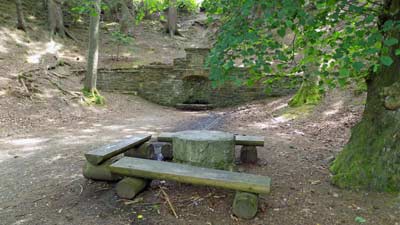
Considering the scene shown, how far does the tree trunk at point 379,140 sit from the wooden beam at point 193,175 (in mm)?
1123

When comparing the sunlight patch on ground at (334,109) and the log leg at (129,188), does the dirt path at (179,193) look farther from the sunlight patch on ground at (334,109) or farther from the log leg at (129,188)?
the sunlight patch on ground at (334,109)

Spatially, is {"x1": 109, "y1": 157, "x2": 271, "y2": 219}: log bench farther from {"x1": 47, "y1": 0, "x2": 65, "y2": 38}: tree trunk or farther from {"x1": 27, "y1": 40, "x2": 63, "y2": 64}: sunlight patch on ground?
{"x1": 47, "y1": 0, "x2": 65, "y2": 38}: tree trunk

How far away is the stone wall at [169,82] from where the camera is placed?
42.1 feet

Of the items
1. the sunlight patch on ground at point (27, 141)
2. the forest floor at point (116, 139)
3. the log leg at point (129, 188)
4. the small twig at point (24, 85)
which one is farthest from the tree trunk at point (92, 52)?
the log leg at point (129, 188)

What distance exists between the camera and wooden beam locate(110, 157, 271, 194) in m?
2.54

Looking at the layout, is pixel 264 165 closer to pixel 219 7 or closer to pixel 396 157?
pixel 396 157

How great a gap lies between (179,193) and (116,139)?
126 inches

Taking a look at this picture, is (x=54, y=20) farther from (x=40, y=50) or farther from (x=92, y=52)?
(x=92, y=52)

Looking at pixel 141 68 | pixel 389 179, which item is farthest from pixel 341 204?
pixel 141 68

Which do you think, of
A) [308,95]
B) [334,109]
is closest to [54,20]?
[308,95]

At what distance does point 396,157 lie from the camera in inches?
106

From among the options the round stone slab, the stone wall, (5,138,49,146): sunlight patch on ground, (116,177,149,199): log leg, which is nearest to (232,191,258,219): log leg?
the round stone slab

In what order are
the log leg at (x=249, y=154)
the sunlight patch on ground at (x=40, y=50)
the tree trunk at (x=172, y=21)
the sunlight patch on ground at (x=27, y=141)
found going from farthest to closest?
1. the tree trunk at (x=172, y=21)
2. the sunlight patch on ground at (x=40, y=50)
3. the sunlight patch on ground at (x=27, y=141)
4. the log leg at (x=249, y=154)

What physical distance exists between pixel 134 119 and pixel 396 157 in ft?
24.4
